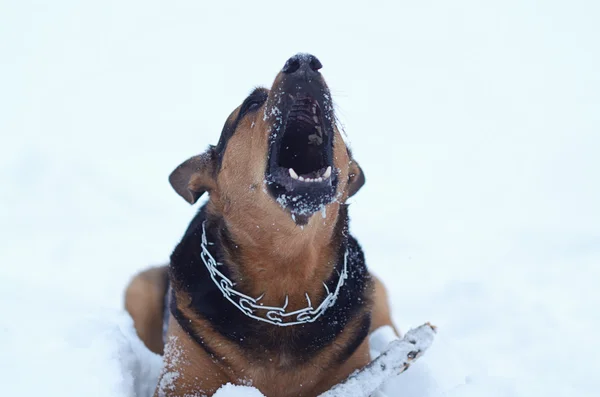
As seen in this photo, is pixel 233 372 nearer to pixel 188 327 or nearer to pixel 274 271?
pixel 188 327

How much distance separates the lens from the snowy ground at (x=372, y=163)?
13.2 feet

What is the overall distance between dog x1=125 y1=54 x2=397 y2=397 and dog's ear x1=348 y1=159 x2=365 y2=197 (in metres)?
0.17

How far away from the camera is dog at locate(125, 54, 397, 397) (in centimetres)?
322

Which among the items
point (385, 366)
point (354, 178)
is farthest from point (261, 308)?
point (354, 178)

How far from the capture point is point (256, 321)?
339 centimetres

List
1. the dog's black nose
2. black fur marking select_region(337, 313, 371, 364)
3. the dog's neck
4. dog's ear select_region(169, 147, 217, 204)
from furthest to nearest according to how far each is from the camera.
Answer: dog's ear select_region(169, 147, 217, 204)
black fur marking select_region(337, 313, 371, 364)
the dog's neck
the dog's black nose

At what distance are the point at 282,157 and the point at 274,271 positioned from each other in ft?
2.38

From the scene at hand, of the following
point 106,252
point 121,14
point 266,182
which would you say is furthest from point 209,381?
point 121,14

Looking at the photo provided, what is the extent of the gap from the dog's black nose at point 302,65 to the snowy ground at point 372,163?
15.4 inches

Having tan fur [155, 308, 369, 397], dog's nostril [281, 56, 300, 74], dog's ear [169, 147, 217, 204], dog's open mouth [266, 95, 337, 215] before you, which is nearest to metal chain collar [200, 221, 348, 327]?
tan fur [155, 308, 369, 397]

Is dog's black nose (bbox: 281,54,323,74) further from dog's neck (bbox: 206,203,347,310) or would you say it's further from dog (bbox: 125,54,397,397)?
dog's neck (bbox: 206,203,347,310)

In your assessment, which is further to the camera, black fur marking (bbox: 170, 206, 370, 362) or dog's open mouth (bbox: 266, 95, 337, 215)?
black fur marking (bbox: 170, 206, 370, 362)

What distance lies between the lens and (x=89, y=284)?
5.73m

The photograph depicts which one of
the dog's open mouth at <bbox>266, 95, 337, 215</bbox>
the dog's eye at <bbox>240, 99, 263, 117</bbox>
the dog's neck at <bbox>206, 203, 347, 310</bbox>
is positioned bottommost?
the dog's neck at <bbox>206, 203, 347, 310</bbox>
